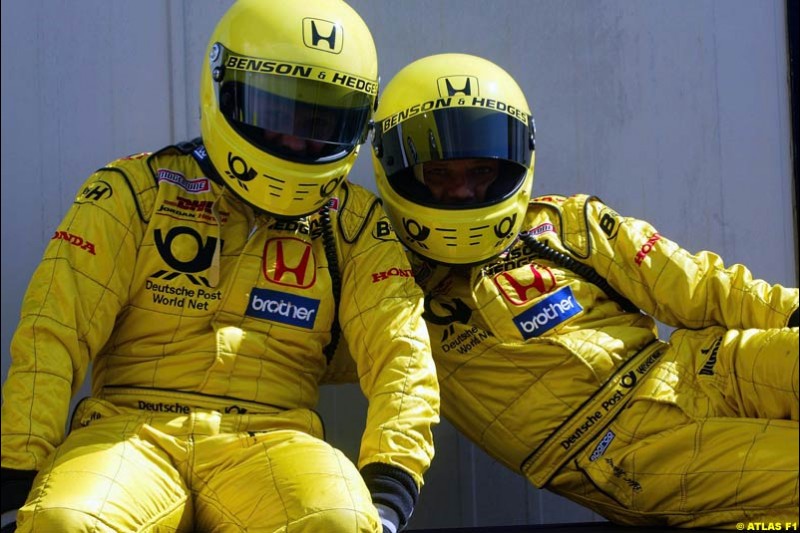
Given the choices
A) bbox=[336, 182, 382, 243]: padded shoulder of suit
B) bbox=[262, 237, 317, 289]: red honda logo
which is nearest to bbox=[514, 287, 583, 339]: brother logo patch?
bbox=[336, 182, 382, 243]: padded shoulder of suit

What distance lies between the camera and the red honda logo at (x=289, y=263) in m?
2.72

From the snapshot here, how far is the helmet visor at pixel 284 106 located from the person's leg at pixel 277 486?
0.69m

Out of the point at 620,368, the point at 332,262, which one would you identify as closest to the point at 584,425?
the point at 620,368

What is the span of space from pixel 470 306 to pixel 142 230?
3.09 feet

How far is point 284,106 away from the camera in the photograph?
8.70 feet

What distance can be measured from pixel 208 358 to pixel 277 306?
0.68 ft

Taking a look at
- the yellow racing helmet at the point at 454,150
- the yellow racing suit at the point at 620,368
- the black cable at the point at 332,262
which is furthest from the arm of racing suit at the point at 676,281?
the black cable at the point at 332,262

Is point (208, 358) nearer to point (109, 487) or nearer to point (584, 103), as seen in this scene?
point (109, 487)

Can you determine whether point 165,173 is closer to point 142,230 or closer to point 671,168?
point 142,230

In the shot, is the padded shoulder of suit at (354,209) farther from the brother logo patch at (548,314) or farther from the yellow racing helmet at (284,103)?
the brother logo patch at (548,314)

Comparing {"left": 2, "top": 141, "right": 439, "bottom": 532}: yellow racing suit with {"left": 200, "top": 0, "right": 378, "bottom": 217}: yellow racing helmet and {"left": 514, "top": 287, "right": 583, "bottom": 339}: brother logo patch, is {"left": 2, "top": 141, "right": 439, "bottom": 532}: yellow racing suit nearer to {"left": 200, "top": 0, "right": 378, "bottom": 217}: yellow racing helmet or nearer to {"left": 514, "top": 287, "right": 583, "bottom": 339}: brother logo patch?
{"left": 200, "top": 0, "right": 378, "bottom": 217}: yellow racing helmet

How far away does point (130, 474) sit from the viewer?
2336mm

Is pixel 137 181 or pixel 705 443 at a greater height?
pixel 137 181

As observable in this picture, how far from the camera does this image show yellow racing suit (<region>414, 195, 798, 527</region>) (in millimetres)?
2762
